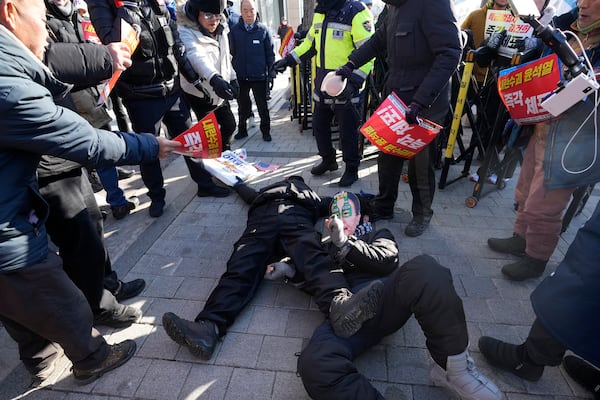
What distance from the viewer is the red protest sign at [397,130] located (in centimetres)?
257

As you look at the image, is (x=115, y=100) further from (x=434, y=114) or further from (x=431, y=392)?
(x=431, y=392)

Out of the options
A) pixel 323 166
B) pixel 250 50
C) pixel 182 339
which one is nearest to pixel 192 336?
pixel 182 339


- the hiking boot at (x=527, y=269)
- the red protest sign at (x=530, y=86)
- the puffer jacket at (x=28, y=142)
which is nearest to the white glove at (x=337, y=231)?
the puffer jacket at (x=28, y=142)

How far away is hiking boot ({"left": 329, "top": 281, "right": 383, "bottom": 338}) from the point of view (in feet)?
5.51

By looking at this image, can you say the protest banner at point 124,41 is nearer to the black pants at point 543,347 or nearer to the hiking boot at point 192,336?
the hiking boot at point 192,336

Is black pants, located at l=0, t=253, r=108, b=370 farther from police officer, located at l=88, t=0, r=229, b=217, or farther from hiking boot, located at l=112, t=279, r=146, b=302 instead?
police officer, located at l=88, t=0, r=229, b=217

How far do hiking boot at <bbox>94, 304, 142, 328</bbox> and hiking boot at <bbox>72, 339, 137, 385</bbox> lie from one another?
8.1 inches

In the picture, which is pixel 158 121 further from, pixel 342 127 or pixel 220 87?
pixel 342 127

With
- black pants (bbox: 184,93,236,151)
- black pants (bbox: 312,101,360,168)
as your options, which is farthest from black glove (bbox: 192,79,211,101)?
black pants (bbox: 312,101,360,168)

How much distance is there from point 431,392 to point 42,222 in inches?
81.5

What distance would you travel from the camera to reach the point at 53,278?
4.91 ft

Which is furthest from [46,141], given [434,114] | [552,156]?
[552,156]

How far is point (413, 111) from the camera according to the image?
2492 millimetres

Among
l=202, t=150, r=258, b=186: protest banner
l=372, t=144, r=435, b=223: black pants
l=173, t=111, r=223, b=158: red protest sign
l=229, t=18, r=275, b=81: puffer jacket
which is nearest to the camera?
l=173, t=111, r=223, b=158: red protest sign
